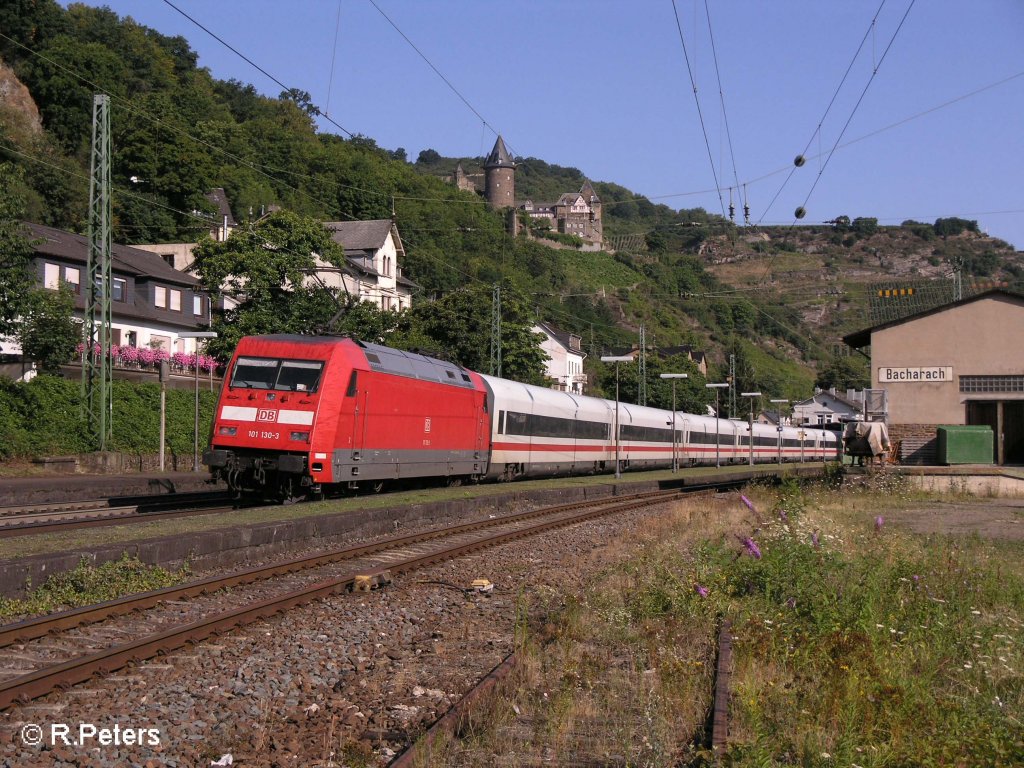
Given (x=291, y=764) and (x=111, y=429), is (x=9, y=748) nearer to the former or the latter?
(x=291, y=764)

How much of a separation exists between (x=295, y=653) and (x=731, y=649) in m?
3.59

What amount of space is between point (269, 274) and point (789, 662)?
36457 millimetres

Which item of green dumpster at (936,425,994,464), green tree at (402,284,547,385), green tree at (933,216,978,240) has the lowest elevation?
green dumpster at (936,425,994,464)

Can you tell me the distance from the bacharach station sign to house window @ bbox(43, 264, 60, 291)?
36005 millimetres

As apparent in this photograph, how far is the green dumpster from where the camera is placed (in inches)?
1214

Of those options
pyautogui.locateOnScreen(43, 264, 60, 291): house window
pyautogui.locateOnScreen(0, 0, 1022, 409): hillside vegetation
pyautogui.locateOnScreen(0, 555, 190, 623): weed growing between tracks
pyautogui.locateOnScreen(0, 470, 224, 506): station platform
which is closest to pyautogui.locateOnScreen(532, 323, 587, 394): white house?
pyautogui.locateOnScreen(0, 0, 1022, 409): hillside vegetation

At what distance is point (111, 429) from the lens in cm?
3180

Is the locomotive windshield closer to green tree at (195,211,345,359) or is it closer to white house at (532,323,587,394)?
green tree at (195,211,345,359)

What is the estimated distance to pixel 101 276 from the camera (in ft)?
98.1

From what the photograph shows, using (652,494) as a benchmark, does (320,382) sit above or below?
above

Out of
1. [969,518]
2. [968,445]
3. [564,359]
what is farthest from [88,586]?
[564,359]

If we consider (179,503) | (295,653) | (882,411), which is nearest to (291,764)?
(295,653)

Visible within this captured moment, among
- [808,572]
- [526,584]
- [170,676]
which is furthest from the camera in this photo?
[526,584]

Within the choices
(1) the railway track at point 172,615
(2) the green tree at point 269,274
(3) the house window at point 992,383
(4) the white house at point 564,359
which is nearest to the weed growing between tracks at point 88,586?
(1) the railway track at point 172,615
